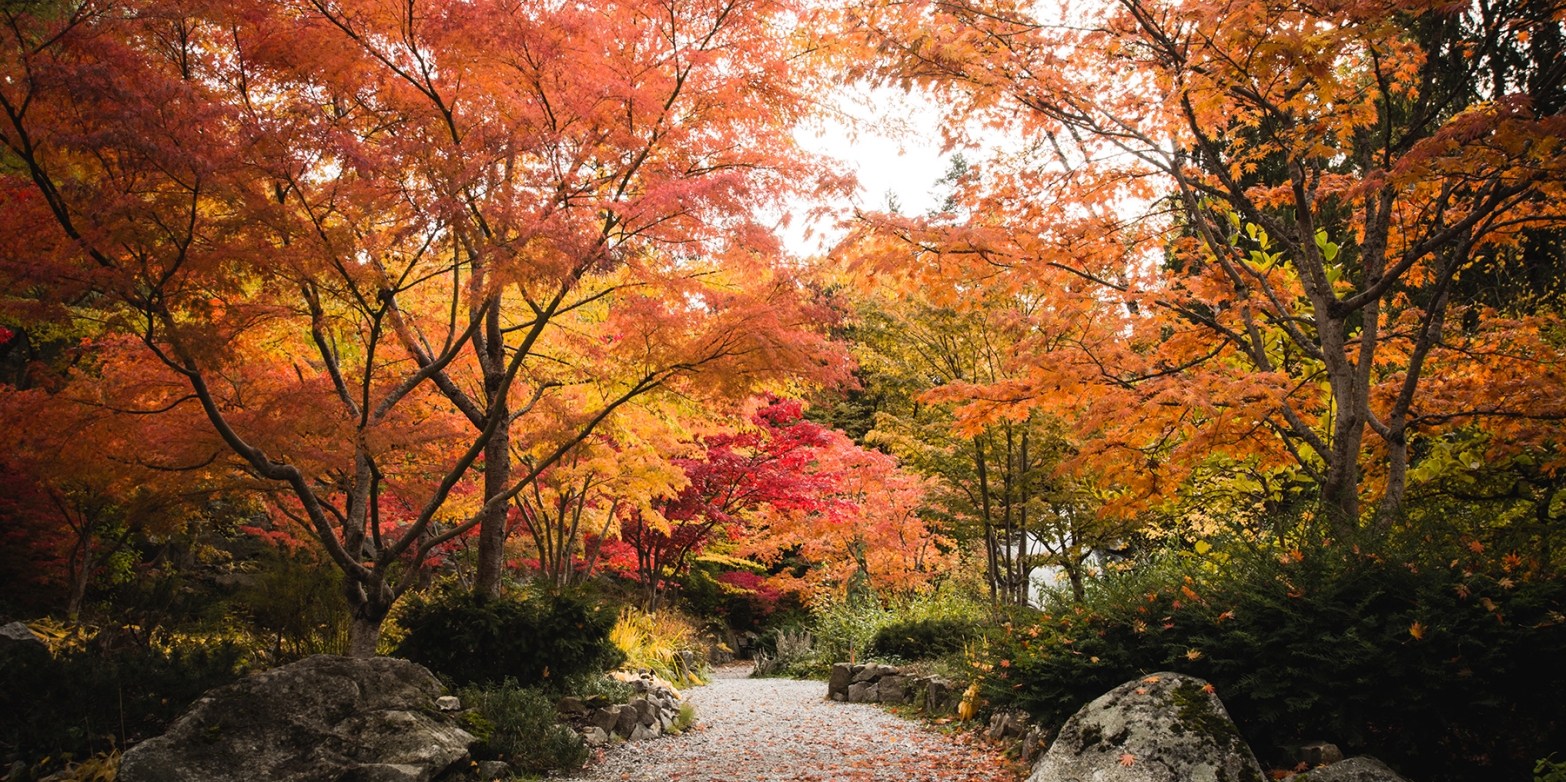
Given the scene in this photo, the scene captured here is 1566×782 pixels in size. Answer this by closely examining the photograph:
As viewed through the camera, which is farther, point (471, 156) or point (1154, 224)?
point (1154, 224)

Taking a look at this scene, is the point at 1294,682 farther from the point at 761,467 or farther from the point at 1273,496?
the point at 761,467

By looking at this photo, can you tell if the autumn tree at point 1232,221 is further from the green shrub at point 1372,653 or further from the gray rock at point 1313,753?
the gray rock at point 1313,753

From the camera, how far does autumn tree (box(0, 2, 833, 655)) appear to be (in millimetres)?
3965

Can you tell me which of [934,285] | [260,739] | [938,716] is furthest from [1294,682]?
[260,739]

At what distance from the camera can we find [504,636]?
21.6ft

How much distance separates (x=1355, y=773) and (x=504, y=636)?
5.79 m

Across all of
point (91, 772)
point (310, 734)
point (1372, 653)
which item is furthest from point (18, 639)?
point (1372, 653)

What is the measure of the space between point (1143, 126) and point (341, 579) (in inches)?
325

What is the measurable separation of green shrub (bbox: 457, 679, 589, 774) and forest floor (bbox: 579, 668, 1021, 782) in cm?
24

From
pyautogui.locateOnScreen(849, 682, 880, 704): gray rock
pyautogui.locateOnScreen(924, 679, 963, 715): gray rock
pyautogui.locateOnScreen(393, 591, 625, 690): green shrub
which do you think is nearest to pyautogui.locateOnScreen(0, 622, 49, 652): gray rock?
pyautogui.locateOnScreen(393, 591, 625, 690): green shrub

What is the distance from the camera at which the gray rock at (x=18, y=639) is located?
4507 millimetres

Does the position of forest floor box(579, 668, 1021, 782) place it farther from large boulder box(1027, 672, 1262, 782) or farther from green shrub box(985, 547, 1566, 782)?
green shrub box(985, 547, 1566, 782)

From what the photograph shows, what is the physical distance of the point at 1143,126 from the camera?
19.7 feet

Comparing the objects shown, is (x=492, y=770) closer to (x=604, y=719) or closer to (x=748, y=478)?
(x=604, y=719)
